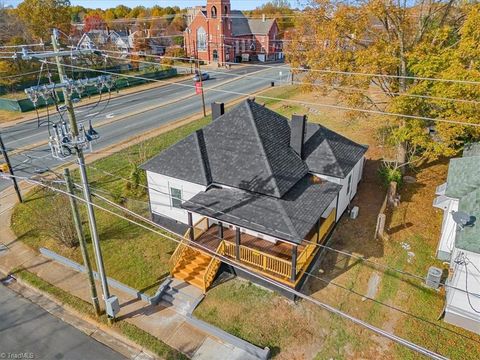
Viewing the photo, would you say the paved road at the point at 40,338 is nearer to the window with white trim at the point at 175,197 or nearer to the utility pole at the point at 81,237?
the utility pole at the point at 81,237

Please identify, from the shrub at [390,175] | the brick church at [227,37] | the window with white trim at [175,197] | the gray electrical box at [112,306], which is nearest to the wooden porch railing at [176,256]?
the window with white trim at [175,197]

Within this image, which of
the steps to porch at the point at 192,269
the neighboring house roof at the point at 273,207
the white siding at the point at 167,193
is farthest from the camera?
the white siding at the point at 167,193

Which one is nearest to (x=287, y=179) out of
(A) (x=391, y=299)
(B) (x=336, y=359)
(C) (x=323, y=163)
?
(C) (x=323, y=163)

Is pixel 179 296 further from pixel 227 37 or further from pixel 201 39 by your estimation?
pixel 201 39

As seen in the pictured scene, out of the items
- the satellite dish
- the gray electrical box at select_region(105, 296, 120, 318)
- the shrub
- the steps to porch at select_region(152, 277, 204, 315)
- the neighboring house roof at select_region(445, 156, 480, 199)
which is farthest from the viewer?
the shrub

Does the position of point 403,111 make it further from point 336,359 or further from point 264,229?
point 336,359

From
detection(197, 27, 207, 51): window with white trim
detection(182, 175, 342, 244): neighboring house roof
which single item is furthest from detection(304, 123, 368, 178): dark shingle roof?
detection(197, 27, 207, 51): window with white trim

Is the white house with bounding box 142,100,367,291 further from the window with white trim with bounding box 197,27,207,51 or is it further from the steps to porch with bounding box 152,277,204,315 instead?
the window with white trim with bounding box 197,27,207,51
